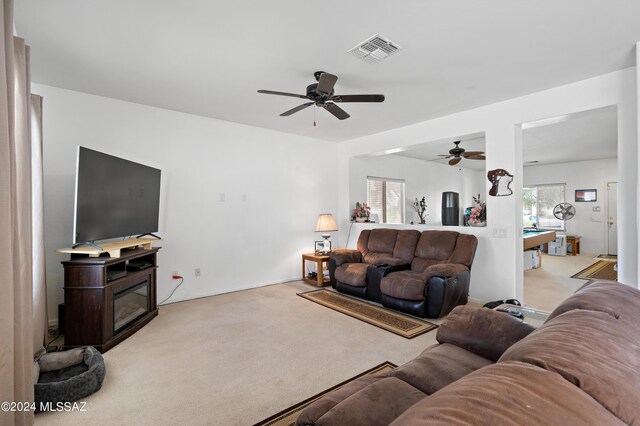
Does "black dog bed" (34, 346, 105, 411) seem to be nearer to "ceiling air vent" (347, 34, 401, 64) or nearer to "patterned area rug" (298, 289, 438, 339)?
"patterned area rug" (298, 289, 438, 339)

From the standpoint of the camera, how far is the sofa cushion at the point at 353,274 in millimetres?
4289

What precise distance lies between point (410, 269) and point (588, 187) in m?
7.49

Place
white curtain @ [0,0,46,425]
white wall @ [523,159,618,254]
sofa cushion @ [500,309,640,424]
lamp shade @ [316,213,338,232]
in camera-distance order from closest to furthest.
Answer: sofa cushion @ [500,309,640,424]
white curtain @ [0,0,46,425]
lamp shade @ [316,213,338,232]
white wall @ [523,159,618,254]

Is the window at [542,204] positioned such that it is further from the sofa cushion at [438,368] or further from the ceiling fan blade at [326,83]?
the sofa cushion at [438,368]

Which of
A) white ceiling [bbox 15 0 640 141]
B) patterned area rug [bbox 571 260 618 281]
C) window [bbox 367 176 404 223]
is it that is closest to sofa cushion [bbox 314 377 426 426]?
white ceiling [bbox 15 0 640 141]

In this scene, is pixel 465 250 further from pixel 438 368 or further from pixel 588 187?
pixel 588 187

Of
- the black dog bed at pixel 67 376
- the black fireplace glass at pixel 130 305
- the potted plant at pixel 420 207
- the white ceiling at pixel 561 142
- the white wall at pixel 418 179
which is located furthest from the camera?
the potted plant at pixel 420 207

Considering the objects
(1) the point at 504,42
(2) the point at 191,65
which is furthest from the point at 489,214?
(2) the point at 191,65

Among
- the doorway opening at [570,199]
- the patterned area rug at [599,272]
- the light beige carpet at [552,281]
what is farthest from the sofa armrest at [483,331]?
the patterned area rug at [599,272]

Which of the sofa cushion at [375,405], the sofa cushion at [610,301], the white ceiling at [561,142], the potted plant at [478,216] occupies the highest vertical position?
the white ceiling at [561,142]

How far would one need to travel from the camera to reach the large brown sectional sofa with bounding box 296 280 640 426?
544 mm

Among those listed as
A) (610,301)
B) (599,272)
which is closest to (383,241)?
(610,301)

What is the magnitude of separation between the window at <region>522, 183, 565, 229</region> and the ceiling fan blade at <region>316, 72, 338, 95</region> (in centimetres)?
842

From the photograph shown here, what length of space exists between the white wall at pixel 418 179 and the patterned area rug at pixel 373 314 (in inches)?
88.9
